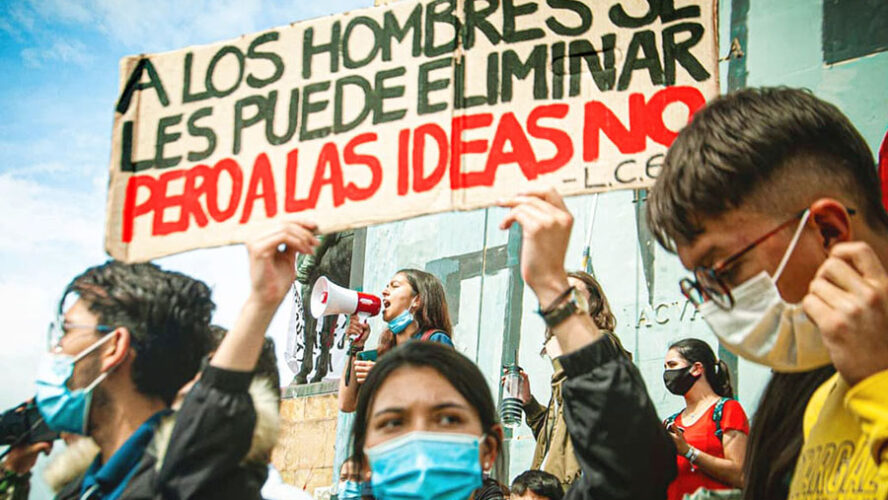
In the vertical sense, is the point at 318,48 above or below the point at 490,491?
above

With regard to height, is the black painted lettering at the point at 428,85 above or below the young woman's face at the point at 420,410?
above

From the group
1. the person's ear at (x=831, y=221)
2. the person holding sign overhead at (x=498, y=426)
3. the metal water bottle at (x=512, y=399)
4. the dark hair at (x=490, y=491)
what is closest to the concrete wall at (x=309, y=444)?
the metal water bottle at (x=512, y=399)

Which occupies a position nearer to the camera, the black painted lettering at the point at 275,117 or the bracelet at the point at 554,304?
the bracelet at the point at 554,304

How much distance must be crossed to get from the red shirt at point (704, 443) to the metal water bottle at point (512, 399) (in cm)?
88

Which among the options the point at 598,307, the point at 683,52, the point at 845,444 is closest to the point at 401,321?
the point at 598,307

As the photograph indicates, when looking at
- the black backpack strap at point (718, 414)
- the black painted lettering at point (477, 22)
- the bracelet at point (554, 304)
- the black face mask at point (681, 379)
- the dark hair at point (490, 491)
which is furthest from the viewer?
the black face mask at point (681, 379)

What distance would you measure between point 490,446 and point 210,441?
3.03ft

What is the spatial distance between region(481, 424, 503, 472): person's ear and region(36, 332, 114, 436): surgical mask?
1226 mm

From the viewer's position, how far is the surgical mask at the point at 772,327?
186 cm

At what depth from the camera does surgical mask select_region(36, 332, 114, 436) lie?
8.95 ft

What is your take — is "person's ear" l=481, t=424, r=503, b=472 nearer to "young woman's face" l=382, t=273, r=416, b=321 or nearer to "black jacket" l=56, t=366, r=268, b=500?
"black jacket" l=56, t=366, r=268, b=500

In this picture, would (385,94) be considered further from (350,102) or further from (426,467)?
(426,467)

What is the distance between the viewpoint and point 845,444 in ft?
6.04

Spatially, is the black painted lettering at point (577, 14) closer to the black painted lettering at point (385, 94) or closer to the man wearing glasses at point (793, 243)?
the black painted lettering at point (385, 94)
